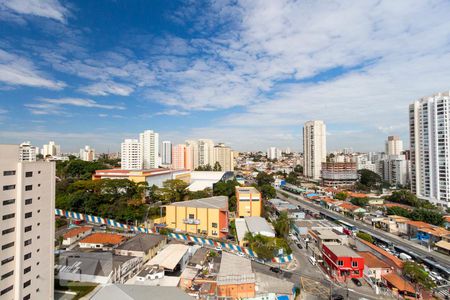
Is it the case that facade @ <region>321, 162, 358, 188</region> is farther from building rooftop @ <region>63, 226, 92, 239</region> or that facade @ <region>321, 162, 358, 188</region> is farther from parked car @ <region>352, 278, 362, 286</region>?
building rooftop @ <region>63, 226, 92, 239</region>

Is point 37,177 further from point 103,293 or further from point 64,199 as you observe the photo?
point 64,199

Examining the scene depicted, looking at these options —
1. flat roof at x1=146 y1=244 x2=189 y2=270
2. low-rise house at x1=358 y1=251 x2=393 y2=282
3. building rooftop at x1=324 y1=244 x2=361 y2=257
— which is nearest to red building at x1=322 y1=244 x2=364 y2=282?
building rooftop at x1=324 y1=244 x2=361 y2=257

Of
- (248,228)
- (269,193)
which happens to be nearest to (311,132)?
(269,193)

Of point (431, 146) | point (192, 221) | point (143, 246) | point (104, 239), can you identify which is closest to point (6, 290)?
point (143, 246)

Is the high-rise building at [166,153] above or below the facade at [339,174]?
above

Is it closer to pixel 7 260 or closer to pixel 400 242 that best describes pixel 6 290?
pixel 7 260

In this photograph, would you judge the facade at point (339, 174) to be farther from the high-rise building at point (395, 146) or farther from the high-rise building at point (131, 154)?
the high-rise building at point (131, 154)

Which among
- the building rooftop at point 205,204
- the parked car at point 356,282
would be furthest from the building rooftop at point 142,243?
the parked car at point 356,282
